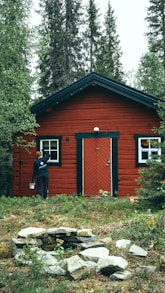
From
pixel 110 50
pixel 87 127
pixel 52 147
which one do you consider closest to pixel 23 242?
pixel 87 127

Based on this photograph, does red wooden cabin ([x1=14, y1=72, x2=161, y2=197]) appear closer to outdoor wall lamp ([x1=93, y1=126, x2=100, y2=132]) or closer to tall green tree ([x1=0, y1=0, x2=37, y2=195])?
outdoor wall lamp ([x1=93, y1=126, x2=100, y2=132])

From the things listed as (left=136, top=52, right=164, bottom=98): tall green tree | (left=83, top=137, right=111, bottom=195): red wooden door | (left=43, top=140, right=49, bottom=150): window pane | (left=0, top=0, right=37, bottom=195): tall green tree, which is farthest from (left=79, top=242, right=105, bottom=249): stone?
(left=136, top=52, right=164, bottom=98): tall green tree

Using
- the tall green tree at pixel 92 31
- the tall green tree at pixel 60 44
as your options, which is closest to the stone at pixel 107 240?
the tall green tree at pixel 60 44

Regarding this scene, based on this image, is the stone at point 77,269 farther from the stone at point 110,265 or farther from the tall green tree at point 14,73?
the tall green tree at point 14,73

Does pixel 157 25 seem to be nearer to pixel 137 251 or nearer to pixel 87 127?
pixel 87 127

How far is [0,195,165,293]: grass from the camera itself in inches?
196

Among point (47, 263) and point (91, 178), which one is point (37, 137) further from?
point (47, 263)

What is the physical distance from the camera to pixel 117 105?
561 inches

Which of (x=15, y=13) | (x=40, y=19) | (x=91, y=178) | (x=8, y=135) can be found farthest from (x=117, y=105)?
(x=40, y=19)

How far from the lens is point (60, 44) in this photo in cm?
2842

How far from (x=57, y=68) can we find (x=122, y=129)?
15.0 meters

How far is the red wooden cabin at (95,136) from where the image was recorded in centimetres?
1397

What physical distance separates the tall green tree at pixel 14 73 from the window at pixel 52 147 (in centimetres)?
68

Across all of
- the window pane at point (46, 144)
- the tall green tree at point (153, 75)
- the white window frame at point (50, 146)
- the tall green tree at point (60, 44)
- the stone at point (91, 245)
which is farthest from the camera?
the tall green tree at point (153, 75)
